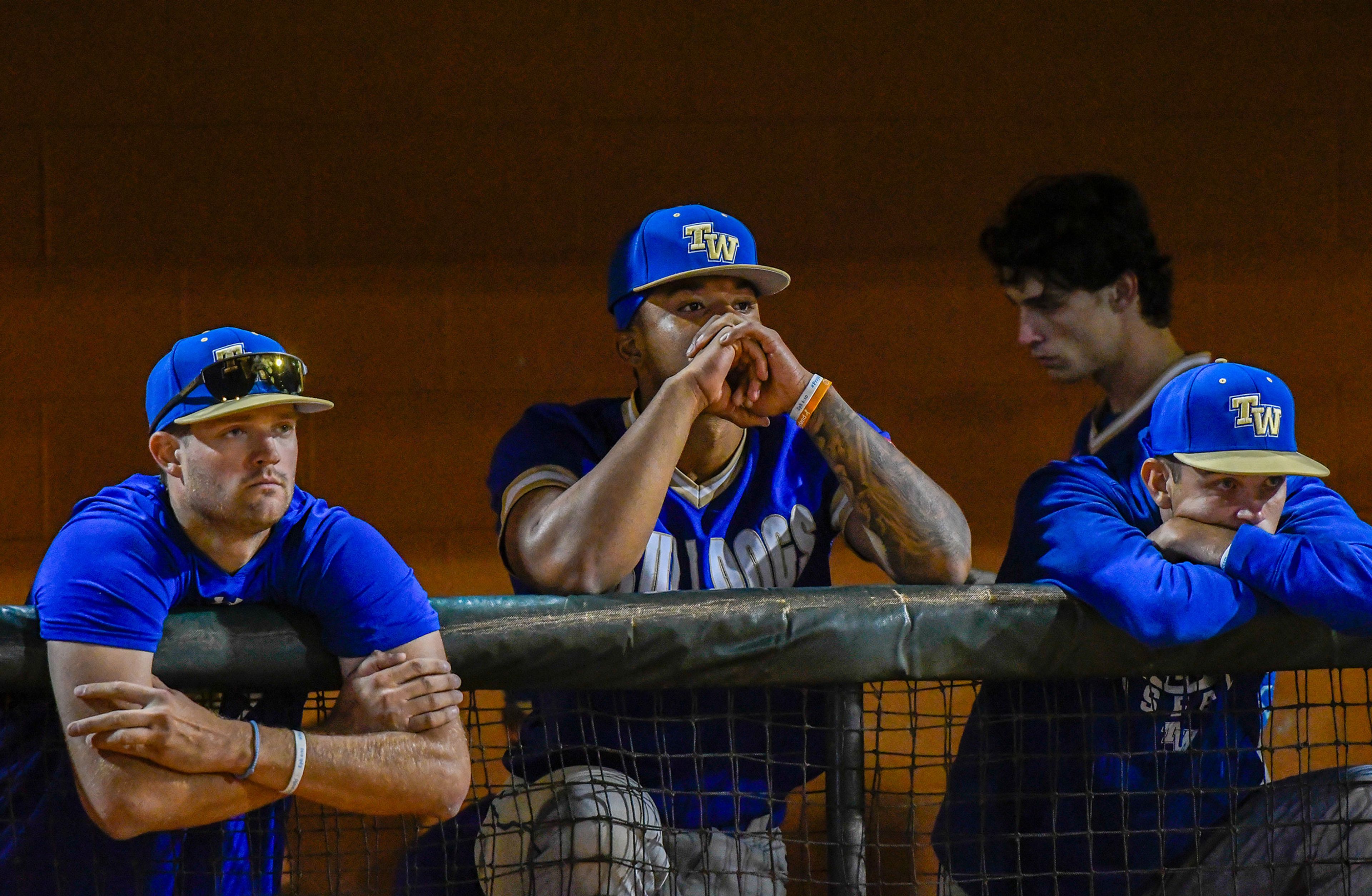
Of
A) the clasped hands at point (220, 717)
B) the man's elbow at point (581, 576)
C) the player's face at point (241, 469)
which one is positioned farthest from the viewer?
the man's elbow at point (581, 576)

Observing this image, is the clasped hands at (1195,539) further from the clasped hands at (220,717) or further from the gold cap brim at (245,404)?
the gold cap brim at (245,404)

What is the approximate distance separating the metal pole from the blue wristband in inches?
26.5

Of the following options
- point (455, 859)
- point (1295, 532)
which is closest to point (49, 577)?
point (455, 859)

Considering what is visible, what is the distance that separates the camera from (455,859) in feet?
6.19

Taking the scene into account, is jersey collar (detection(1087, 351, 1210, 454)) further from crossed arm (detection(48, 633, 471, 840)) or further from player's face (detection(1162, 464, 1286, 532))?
crossed arm (detection(48, 633, 471, 840))

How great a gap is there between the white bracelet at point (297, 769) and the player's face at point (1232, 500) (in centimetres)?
121

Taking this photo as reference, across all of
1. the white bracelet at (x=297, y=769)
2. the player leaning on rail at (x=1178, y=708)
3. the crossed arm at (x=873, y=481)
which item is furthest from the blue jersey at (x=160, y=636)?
the player leaning on rail at (x=1178, y=708)

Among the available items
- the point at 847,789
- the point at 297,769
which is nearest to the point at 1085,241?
the point at 847,789

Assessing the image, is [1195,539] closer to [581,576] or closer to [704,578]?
[704,578]

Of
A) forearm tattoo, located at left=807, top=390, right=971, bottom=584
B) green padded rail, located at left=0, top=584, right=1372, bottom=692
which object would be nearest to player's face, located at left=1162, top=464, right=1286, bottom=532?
green padded rail, located at left=0, top=584, right=1372, bottom=692

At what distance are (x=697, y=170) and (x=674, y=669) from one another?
1806mm

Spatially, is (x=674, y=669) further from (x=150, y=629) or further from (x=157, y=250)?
(x=157, y=250)

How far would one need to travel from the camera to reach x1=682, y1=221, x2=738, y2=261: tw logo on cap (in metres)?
2.30

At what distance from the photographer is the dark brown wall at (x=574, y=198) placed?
3.13 m
